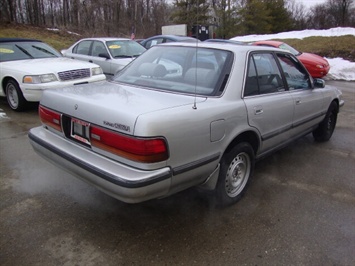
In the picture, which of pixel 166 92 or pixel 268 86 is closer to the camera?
pixel 166 92

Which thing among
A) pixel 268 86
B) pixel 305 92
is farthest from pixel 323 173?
pixel 268 86

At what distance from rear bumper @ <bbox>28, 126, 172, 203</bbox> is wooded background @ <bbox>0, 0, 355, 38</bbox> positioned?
22700mm

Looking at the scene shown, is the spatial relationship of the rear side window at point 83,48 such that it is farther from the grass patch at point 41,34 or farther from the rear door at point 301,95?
the grass patch at point 41,34

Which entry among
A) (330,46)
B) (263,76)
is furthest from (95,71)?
(330,46)

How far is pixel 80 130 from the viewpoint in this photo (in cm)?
270

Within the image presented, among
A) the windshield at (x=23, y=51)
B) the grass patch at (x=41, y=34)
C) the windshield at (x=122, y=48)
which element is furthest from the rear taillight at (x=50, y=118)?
the grass patch at (x=41, y=34)

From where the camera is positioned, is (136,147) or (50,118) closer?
(136,147)

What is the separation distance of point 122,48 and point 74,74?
2542 mm

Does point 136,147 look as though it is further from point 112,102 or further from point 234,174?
point 234,174

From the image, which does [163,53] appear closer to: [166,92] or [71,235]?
[166,92]

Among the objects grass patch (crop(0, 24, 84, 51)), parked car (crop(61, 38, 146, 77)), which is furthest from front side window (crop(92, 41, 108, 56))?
grass patch (crop(0, 24, 84, 51))

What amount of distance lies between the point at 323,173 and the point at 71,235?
120 inches

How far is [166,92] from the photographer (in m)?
2.94

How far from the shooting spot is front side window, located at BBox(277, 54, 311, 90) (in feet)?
12.7
